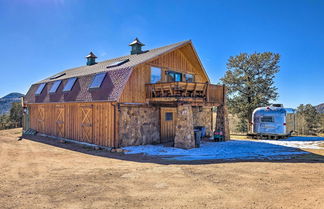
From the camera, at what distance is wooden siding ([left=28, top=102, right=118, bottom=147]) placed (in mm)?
13500

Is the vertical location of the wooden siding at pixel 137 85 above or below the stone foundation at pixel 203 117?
above

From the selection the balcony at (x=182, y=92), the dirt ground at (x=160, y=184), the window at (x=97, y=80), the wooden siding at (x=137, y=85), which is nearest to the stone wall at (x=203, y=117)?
the balcony at (x=182, y=92)

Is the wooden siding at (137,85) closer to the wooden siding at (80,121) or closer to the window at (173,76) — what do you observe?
the wooden siding at (80,121)

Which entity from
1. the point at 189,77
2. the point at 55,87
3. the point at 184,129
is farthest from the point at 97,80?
the point at 189,77

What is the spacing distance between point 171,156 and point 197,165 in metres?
2.28

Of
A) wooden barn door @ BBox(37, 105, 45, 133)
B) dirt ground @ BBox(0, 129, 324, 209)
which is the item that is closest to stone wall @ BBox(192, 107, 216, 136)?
dirt ground @ BBox(0, 129, 324, 209)

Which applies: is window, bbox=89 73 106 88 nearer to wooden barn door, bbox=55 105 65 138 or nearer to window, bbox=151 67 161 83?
window, bbox=151 67 161 83

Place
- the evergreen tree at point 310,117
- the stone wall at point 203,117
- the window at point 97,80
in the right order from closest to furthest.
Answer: the window at point 97,80
the stone wall at point 203,117
the evergreen tree at point 310,117

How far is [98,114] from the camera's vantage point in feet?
46.7

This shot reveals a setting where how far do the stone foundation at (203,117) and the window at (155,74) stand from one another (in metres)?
4.46

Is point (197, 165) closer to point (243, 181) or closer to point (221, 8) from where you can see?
point (243, 181)

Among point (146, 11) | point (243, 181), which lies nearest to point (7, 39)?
point (146, 11)

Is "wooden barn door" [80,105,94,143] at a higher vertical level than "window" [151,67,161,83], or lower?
lower

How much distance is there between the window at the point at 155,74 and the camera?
15.7 m
